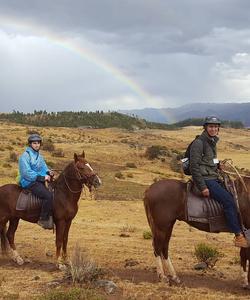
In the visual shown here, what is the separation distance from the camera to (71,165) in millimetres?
11789

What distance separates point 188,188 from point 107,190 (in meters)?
20.1

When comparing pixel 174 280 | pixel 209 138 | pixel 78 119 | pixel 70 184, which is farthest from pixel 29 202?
pixel 78 119

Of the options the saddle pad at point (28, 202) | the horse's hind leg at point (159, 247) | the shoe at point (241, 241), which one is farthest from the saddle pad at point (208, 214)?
the saddle pad at point (28, 202)

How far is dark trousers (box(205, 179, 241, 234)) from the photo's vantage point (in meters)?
9.99

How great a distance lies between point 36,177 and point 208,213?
4184mm

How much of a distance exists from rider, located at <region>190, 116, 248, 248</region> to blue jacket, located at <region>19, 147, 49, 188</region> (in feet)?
12.7

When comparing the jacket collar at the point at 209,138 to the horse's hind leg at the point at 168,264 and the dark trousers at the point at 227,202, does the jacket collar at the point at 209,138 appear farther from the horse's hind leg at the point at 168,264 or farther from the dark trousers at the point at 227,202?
the horse's hind leg at the point at 168,264

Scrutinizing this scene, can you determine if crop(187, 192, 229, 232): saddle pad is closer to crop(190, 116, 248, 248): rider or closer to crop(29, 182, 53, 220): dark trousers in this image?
crop(190, 116, 248, 248): rider

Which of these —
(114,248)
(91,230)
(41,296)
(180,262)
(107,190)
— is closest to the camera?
(41,296)

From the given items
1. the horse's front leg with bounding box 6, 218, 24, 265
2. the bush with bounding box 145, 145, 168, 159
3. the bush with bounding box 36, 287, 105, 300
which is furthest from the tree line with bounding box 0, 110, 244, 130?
the bush with bounding box 36, 287, 105, 300

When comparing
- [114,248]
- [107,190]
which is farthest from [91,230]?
[107,190]

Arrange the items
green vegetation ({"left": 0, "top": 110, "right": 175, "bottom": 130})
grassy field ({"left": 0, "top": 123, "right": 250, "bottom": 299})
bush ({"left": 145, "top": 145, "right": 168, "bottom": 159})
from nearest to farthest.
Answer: grassy field ({"left": 0, "top": 123, "right": 250, "bottom": 299}) → bush ({"left": 145, "top": 145, "right": 168, "bottom": 159}) → green vegetation ({"left": 0, "top": 110, "right": 175, "bottom": 130})

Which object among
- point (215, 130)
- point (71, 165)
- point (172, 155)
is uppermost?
point (215, 130)

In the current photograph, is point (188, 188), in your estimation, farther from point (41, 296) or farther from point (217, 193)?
point (41, 296)
